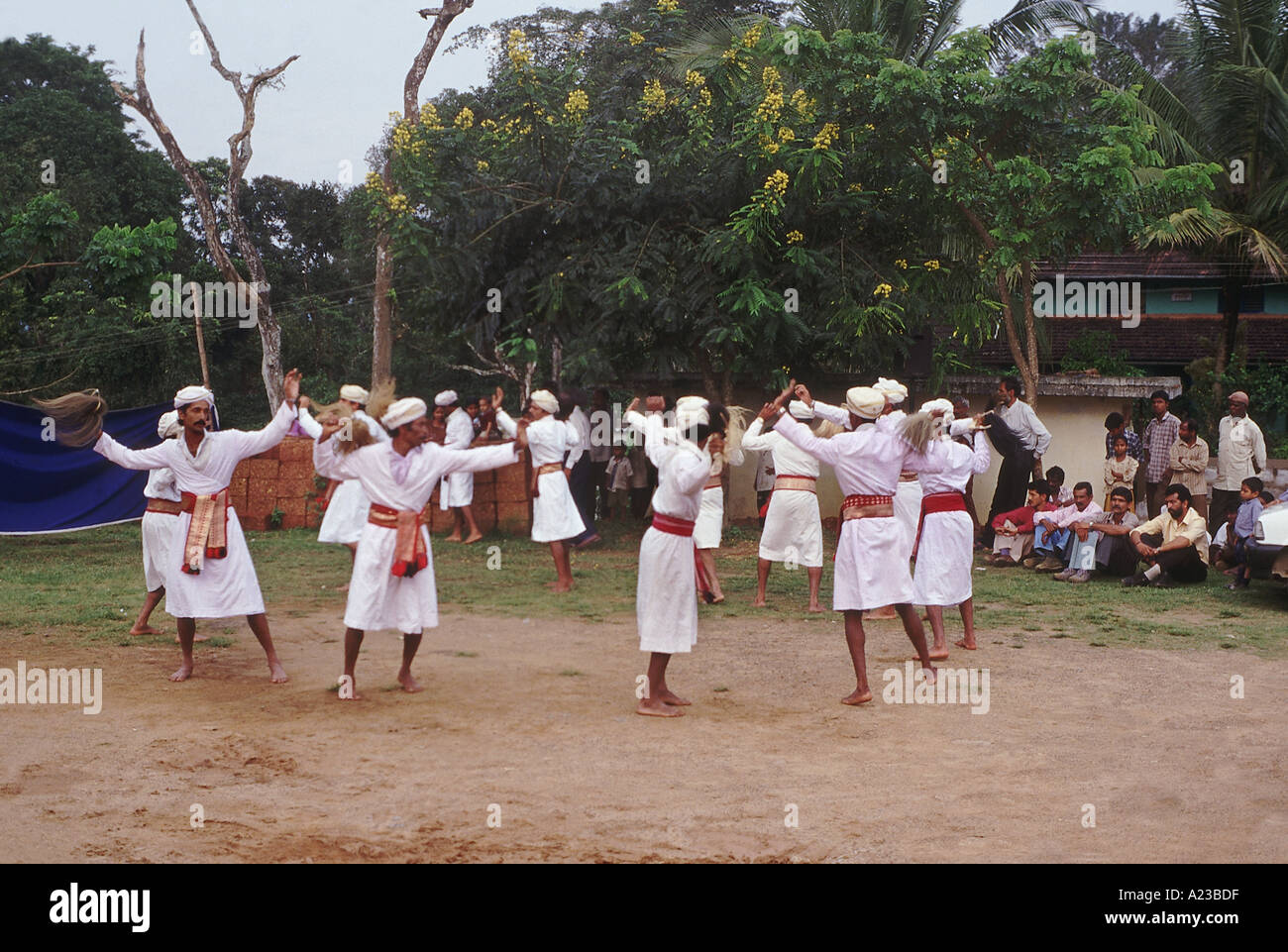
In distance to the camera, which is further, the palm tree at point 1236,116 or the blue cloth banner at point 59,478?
the palm tree at point 1236,116

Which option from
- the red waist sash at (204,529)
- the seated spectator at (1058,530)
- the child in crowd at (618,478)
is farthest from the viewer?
the child in crowd at (618,478)

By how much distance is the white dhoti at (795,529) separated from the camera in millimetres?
11539

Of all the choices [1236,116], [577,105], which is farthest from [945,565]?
[1236,116]

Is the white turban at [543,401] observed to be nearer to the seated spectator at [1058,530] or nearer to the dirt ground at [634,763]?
the dirt ground at [634,763]

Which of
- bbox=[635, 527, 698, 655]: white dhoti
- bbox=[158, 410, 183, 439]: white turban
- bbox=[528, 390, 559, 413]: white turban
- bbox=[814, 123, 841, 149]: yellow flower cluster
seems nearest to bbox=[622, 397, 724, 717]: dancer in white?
bbox=[635, 527, 698, 655]: white dhoti

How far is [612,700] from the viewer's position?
8117 millimetres

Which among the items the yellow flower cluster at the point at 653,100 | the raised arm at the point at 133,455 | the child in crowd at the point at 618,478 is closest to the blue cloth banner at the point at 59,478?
the child in crowd at the point at 618,478

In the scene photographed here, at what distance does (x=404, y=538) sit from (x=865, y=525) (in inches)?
113

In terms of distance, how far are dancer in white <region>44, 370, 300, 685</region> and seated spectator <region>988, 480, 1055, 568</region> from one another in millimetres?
9303

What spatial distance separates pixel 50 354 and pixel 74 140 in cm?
936

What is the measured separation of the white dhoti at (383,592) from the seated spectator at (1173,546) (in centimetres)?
829

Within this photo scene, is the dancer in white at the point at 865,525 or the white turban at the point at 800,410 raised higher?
the white turban at the point at 800,410

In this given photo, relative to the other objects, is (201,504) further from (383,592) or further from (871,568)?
(871,568)

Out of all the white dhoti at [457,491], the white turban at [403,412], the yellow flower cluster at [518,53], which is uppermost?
the yellow flower cluster at [518,53]
